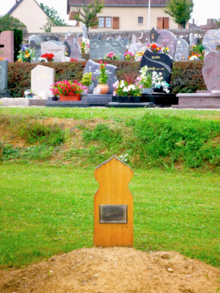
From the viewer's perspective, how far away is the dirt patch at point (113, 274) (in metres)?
2.75

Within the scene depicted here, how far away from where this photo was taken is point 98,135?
8594 millimetres

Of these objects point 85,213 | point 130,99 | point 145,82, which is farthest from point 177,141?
point 145,82

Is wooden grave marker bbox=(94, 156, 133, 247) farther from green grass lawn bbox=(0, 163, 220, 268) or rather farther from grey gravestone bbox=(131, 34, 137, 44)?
grey gravestone bbox=(131, 34, 137, 44)

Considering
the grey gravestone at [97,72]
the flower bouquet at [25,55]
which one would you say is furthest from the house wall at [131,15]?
the grey gravestone at [97,72]

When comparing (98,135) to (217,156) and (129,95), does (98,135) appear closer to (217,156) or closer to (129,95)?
(217,156)

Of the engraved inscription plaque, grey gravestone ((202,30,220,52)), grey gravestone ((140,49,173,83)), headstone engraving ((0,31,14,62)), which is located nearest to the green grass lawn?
the engraved inscription plaque

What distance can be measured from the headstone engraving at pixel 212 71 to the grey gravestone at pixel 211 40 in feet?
34.2

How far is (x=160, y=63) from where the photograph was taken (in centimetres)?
1466

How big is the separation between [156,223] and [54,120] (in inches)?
205

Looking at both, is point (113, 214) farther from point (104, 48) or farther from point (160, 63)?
point (104, 48)

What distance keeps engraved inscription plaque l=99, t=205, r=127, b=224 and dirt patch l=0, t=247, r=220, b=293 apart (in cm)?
23

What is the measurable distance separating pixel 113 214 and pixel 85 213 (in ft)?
5.23

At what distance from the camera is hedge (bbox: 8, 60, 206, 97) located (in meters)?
16.1

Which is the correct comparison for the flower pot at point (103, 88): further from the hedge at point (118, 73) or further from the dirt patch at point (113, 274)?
the dirt patch at point (113, 274)
